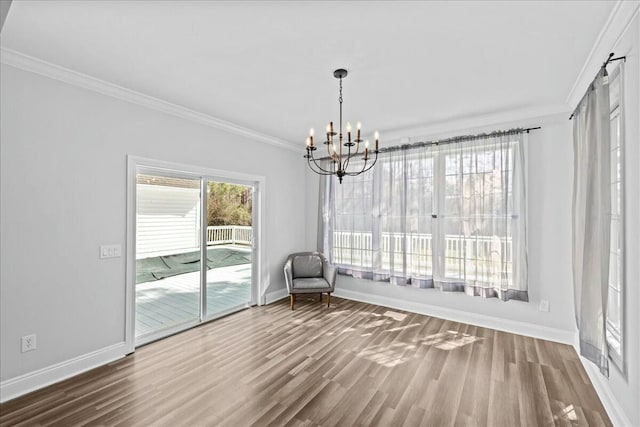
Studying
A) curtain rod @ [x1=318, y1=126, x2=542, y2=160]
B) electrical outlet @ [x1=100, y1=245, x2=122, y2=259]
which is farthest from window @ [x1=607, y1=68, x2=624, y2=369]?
electrical outlet @ [x1=100, y1=245, x2=122, y2=259]

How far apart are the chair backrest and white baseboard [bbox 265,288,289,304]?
416 millimetres

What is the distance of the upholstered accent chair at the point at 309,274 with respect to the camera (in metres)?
4.57

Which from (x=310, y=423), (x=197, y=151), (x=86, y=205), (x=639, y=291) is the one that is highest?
(x=197, y=151)

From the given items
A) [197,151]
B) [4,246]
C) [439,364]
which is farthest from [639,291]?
[4,246]

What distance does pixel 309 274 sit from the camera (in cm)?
499

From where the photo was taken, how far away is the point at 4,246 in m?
2.34

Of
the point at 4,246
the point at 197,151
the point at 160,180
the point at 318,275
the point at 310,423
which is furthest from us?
the point at 318,275

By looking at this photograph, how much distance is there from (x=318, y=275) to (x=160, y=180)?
9.31ft

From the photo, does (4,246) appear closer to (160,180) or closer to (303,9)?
(160,180)

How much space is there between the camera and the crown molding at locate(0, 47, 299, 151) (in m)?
2.39

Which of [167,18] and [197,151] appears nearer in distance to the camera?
[167,18]

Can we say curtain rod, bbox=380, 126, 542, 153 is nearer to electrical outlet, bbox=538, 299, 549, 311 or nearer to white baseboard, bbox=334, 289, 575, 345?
electrical outlet, bbox=538, 299, 549, 311

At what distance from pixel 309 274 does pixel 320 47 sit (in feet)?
11.9

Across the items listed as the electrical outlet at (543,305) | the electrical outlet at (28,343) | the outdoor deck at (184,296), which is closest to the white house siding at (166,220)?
the outdoor deck at (184,296)
